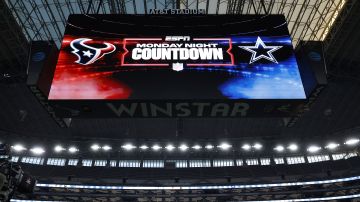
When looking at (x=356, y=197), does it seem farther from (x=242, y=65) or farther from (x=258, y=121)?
(x=242, y=65)

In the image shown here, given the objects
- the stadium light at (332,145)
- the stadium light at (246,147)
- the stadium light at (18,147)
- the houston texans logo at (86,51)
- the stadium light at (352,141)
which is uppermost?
the stadium light at (246,147)

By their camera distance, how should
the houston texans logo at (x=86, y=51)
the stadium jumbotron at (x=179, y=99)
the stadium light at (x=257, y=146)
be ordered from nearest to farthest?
the stadium jumbotron at (x=179, y=99)
the houston texans logo at (x=86, y=51)
the stadium light at (x=257, y=146)

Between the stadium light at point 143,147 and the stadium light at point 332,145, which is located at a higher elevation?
the stadium light at point 143,147

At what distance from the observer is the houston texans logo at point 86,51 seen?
7.42 m

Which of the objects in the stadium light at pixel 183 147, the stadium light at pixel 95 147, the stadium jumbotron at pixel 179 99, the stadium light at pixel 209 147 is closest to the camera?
the stadium jumbotron at pixel 179 99

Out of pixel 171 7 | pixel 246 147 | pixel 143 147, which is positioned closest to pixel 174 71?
pixel 171 7

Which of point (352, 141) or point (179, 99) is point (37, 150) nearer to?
point (179, 99)

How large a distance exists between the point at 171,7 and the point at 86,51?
14109mm

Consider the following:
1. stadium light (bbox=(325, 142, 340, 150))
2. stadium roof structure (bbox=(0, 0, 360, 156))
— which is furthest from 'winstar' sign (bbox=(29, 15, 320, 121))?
stadium light (bbox=(325, 142, 340, 150))

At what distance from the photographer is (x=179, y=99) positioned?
6898 millimetres

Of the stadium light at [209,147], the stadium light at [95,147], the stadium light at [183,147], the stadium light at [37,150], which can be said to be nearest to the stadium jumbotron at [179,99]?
the stadium light at [209,147]

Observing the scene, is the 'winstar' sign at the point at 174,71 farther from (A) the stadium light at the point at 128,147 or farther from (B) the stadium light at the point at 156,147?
(A) the stadium light at the point at 128,147

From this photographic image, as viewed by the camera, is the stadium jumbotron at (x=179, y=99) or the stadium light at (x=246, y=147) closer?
the stadium jumbotron at (x=179, y=99)

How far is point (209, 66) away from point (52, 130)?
82.0ft
